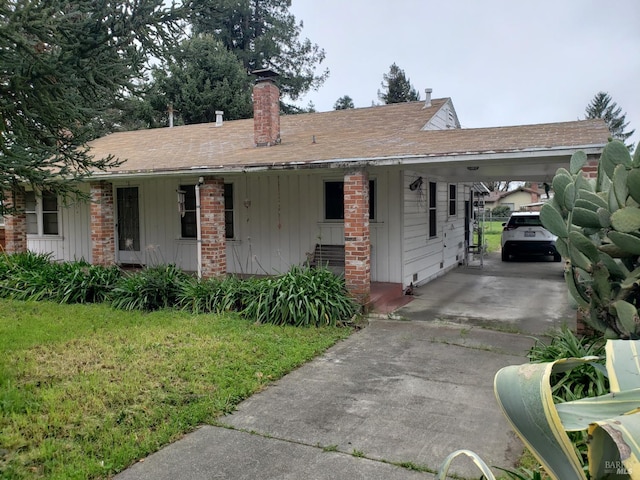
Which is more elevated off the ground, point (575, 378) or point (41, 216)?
point (41, 216)

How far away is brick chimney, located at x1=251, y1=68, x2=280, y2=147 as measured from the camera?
10.6 m

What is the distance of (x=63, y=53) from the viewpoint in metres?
4.18

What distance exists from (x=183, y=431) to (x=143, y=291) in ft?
17.5

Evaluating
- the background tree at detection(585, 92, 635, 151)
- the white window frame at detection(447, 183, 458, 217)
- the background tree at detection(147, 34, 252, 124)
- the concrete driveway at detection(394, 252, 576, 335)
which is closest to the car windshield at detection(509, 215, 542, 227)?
the concrete driveway at detection(394, 252, 576, 335)

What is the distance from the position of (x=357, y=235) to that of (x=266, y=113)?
4.15m

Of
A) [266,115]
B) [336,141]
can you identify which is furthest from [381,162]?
[266,115]

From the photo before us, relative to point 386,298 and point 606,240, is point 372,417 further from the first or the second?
point 386,298

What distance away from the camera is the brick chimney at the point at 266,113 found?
34.7 ft

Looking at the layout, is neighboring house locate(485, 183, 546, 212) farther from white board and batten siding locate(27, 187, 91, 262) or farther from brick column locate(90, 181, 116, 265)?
brick column locate(90, 181, 116, 265)

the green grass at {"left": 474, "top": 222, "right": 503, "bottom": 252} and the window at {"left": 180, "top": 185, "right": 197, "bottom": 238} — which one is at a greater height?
the window at {"left": 180, "top": 185, "right": 197, "bottom": 238}

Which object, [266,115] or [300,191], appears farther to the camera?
[266,115]

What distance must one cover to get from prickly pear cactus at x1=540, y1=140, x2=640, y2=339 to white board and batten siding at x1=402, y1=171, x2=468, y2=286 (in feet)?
17.8

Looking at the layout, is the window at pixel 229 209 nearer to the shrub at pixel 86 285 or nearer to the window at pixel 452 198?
the shrub at pixel 86 285

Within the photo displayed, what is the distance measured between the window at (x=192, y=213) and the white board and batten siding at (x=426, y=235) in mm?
4190
